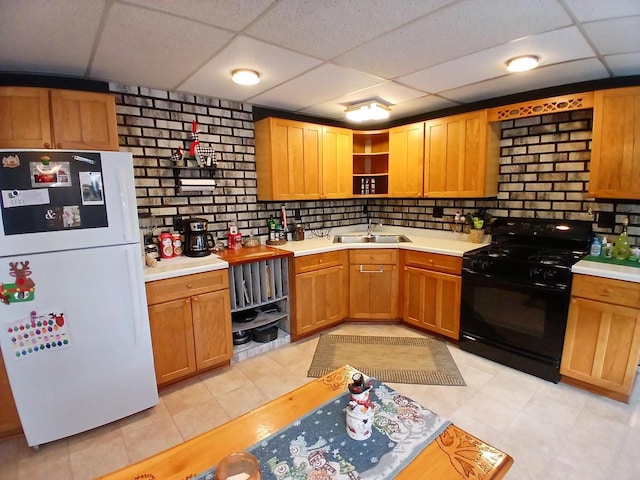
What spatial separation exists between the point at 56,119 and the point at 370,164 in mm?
3234

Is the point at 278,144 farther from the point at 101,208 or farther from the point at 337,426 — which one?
the point at 337,426

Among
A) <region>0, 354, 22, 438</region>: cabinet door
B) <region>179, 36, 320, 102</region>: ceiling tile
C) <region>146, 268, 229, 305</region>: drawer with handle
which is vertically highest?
<region>179, 36, 320, 102</region>: ceiling tile

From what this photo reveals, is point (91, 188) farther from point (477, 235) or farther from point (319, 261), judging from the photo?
point (477, 235)

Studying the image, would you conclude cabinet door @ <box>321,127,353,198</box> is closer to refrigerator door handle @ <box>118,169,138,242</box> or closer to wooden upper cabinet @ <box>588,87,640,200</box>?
refrigerator door handle @ <box>118,169,138,242</box>

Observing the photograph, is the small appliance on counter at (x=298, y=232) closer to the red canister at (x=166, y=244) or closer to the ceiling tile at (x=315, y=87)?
the ceiling tile at (x=315, y=87)

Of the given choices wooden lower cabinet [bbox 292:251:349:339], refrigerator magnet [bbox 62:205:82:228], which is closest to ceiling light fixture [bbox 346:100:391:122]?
wooden lower cabinet [bbox 292:251:349:339]

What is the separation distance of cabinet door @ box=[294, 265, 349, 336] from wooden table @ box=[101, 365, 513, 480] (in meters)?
1.78

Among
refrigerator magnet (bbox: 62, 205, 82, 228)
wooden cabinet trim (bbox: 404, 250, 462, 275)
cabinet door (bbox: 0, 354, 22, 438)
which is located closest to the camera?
refrigerator magnet (bbox: 62, 205, 82, 228)

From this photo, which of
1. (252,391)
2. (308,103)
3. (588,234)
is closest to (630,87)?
(588,234)

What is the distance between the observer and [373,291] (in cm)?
347

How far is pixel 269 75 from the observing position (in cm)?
236

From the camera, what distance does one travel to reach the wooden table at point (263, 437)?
3.43 ft

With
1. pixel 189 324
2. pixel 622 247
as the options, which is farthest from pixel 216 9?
pixel 622 247

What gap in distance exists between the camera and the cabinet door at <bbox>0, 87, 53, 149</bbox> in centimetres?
191
